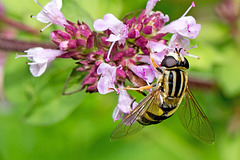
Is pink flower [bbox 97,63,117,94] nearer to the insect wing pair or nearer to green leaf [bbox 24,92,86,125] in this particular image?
the insect wing pair

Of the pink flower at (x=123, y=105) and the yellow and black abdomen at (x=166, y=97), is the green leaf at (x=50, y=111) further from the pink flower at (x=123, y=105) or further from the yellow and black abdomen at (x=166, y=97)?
the yellow and black abdomen at (x=166, y=97)

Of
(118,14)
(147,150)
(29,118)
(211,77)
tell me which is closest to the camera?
(29,118)

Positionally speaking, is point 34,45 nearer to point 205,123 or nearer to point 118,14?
point 118,14

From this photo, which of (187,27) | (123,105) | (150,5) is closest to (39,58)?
(123,105)

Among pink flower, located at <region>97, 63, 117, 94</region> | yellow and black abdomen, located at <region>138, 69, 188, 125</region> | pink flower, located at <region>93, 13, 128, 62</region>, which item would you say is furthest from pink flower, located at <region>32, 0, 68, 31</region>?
yellow and black abdomen, located at <region>138, 69, 188, 125</region>

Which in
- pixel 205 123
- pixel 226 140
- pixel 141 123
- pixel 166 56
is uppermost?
pixel 166 56

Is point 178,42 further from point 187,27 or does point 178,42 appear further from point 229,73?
point 229,73

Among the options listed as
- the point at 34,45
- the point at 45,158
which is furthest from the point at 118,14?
the point at 45,158
